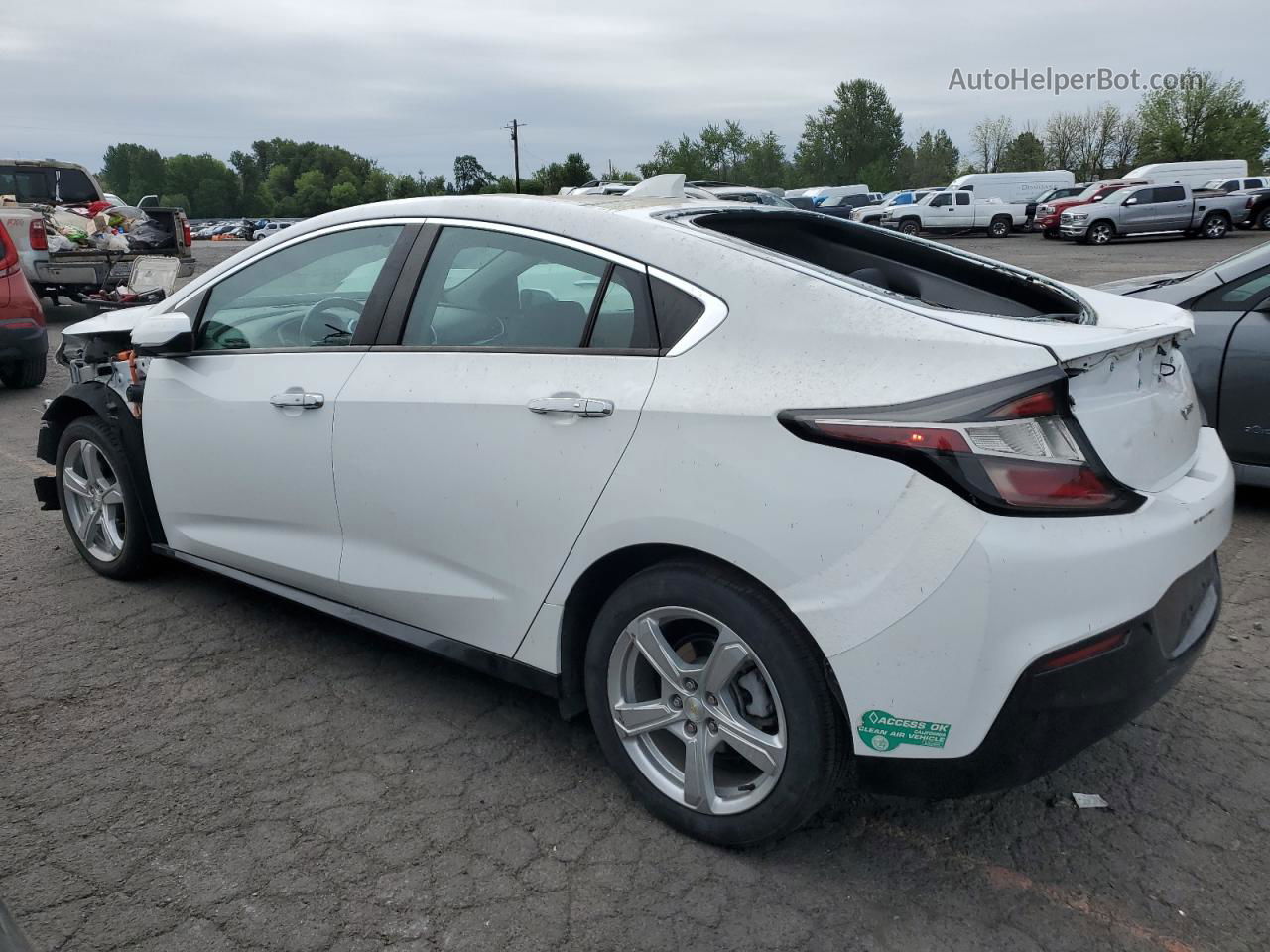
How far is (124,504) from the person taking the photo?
4367 mm

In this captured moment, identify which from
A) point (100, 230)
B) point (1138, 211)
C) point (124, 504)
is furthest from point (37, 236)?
point (1138, 211)

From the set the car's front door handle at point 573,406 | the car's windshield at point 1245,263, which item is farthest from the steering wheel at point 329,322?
the car's windshield at point 1245,263

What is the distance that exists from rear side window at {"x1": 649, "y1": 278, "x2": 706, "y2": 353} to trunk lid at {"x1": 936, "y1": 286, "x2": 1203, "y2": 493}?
0.59 meters

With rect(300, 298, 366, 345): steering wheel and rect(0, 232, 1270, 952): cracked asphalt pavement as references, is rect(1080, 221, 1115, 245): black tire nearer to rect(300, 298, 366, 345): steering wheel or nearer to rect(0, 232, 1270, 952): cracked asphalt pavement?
rect(0, 232, 1270, 952): cracked asphalt pavement

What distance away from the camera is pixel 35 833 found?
2832mm

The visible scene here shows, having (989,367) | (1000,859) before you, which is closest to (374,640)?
(1000,859)

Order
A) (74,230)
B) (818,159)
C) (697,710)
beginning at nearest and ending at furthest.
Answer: (697,710) < (74,230) < (818,159)

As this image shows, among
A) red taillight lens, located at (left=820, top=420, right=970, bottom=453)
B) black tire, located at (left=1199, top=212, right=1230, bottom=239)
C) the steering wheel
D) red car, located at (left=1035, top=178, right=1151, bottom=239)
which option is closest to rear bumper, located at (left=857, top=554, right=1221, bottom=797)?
red taillight lens, located at (left=820, top=420, right=970, bottom=453)

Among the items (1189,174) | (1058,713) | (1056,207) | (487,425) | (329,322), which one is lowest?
(1058,713)

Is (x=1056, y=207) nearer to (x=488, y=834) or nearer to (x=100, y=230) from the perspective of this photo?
(x=100, y=230)

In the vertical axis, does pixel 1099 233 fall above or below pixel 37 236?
below

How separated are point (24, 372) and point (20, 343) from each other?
500 millimetres

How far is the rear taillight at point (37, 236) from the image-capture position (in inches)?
579

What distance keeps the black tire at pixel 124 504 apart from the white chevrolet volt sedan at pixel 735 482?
2.45 feet
